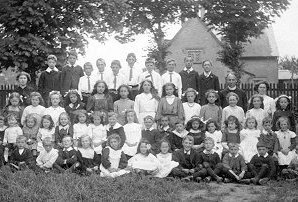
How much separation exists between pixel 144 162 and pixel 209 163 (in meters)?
1.19

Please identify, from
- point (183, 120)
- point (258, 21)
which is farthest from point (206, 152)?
point (258, 21)

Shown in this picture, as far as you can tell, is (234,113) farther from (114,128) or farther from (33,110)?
(33,110)

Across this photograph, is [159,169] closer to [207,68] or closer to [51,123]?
[51,123]

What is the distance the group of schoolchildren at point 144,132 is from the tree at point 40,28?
14.8 feet

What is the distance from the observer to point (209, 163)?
7645mm

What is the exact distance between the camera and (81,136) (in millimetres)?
8227

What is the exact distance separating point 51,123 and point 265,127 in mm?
4326

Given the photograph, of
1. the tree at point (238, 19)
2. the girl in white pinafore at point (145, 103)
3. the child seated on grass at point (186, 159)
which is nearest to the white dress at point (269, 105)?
the child seated on grass at point (186, 159)

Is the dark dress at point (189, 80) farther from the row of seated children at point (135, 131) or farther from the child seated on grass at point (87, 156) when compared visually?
the child seated on grass at point (87, 156)

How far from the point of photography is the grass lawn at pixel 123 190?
578 centimetres

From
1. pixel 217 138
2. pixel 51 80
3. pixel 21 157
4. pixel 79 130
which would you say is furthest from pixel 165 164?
pixel 51 80

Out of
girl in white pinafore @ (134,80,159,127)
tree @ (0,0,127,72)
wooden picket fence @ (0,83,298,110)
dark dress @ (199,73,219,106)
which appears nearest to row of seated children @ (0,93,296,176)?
girl in white pinafore @ (134,80,159,127)

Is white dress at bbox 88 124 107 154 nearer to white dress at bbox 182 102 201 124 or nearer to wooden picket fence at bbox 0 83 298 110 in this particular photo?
white dress at bbox 182 102 201 124

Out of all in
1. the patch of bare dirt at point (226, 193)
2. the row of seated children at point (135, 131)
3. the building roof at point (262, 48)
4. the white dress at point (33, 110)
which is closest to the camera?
the patch of bare dirt at point (226, 193)
